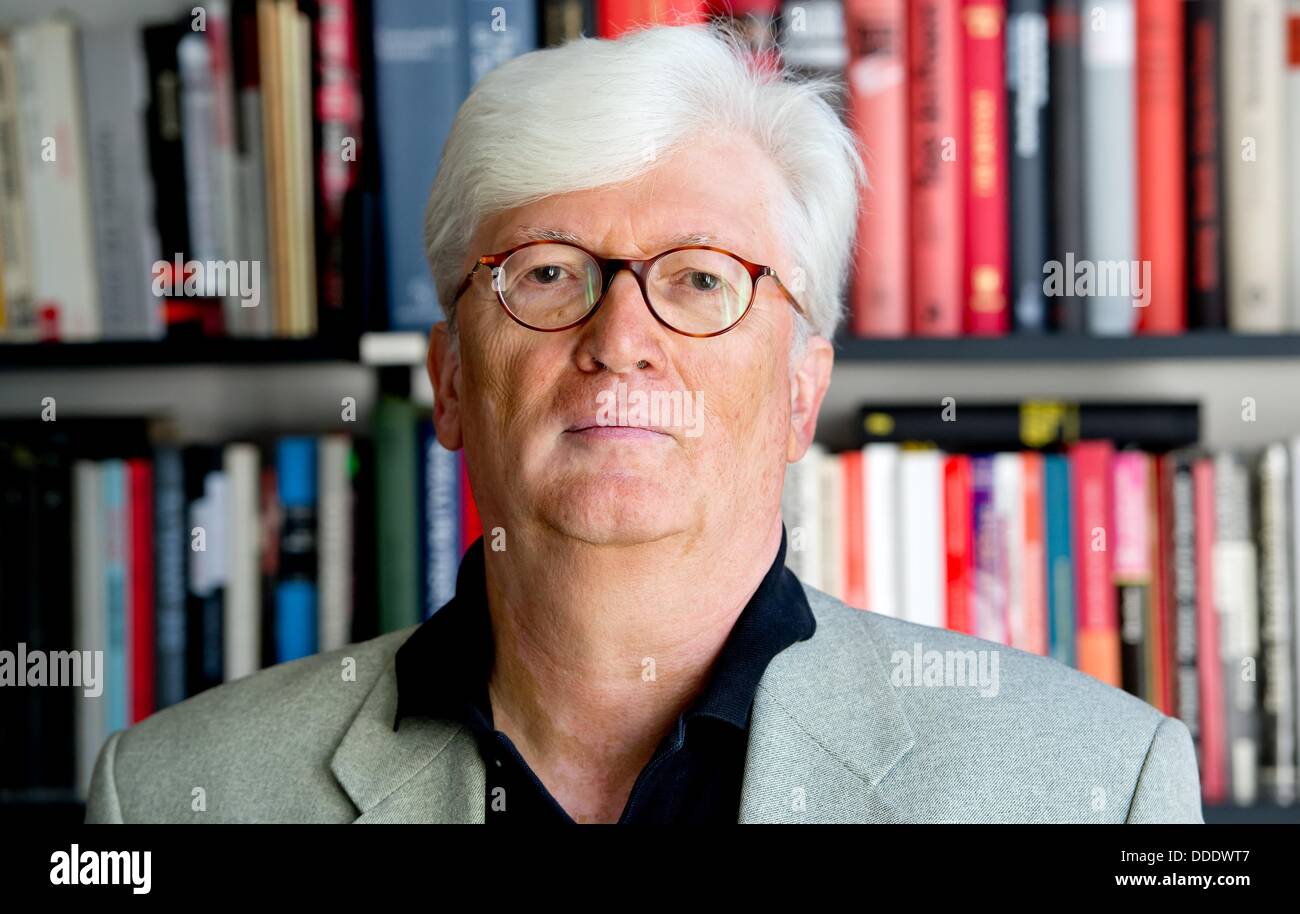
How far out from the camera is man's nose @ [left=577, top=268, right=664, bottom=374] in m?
0.95

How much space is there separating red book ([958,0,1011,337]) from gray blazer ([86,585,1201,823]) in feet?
1.31

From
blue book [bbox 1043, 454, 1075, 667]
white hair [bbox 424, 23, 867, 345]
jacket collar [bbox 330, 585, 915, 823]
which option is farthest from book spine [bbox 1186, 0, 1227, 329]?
jacket collar [bbox 330, 585, 915, 823]

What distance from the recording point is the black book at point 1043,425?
1.39m

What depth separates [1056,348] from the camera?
1.32 meters

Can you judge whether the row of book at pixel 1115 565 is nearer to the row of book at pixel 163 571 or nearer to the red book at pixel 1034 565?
the red book at pixel 1034 565

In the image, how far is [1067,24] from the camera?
1.31 meters

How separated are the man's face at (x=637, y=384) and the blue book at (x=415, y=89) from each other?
0.31m

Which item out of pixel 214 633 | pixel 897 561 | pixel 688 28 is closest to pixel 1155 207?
pixel 897 561

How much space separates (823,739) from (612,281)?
0.39 meters

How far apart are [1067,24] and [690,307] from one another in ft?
2.02

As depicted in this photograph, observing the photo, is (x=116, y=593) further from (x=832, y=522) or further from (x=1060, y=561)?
(x=1060, y=561)

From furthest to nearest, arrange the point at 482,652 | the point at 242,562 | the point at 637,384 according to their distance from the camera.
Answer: the point at 242,562 < the point at 482,652 < the point at 637,384

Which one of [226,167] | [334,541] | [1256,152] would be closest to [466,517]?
[334,541]
